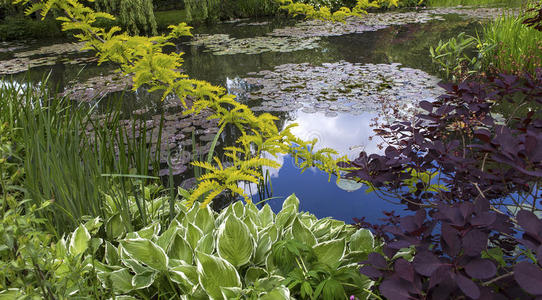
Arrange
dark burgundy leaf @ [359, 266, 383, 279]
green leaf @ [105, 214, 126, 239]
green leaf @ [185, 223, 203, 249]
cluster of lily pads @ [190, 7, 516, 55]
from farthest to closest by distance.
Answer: cluster of lily pads @ [190, 7, 516, 55] → green leaf @ [105, 214, 126, 239] → green leaf @ [185, 223, 203, 249] → dark burgundy leaf @ [359, 266, 383, 279]

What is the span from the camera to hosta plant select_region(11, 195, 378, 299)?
1.15 meters

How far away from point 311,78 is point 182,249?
13.2ft

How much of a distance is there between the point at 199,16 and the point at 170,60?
10179 mm

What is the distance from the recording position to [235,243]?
51.2 inches

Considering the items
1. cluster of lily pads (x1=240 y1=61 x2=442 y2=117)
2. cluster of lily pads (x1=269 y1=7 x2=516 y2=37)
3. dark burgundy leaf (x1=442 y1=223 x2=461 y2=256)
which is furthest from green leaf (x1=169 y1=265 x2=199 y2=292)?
cluster of lily pads (x1=269 y1=7 x2=516 y2=37)

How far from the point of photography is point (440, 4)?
13.8m

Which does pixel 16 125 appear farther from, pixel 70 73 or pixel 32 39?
pixel 32 39

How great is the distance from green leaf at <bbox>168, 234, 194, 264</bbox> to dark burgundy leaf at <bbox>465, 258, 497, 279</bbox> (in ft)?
3.28

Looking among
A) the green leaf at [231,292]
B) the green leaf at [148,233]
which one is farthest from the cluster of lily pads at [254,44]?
the green leaf at [231,292]

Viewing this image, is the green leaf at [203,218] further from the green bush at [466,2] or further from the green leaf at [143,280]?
the green bush at [466,2]

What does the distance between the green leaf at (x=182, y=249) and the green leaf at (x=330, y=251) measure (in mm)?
514

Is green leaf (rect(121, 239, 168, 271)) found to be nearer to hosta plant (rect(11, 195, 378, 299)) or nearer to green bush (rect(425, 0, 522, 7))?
hosta plant (rect(11, 195, 378, 299))

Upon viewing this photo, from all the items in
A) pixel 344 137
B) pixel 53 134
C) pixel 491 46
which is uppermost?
pixel 491 46

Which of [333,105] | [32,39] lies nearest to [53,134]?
[333,105]
